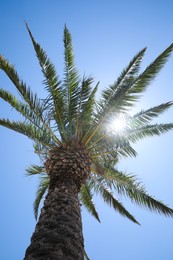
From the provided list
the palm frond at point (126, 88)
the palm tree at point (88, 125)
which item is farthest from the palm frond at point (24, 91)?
the palm frond at point (126, 88)

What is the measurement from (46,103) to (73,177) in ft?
8.65

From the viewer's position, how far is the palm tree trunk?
3.30 metres

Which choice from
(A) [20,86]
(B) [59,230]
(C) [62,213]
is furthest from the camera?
(A) [20,86]

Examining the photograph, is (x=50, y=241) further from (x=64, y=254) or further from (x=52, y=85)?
(x=52, y=85)

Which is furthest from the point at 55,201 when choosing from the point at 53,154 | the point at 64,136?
the point at 64,136

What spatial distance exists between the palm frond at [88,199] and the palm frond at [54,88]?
7.90ft

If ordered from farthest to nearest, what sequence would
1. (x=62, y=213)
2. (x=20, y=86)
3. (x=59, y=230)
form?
(x=20, y=86) → (x=62, y=213) → (x=59, y=230)

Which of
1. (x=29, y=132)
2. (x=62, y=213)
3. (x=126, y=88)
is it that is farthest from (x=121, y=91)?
(x=62, y=213)

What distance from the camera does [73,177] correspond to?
5.51 m

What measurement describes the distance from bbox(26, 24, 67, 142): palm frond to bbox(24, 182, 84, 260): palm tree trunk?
Result: 268 centimetres

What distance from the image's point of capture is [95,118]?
7.32 meters

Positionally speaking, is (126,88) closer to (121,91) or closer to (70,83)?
(121,91)

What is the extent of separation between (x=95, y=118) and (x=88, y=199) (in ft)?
10.8

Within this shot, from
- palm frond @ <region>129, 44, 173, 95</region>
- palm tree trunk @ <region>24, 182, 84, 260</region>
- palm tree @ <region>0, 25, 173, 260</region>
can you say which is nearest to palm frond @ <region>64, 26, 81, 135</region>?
palm tree @ <region>0, 25, 173, 260</region>
